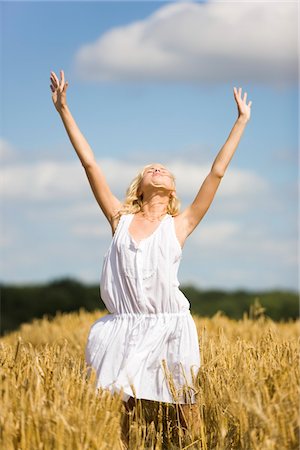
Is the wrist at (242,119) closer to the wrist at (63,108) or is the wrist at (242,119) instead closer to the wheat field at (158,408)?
the wrist at (63,108)

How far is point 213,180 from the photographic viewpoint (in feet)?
12.4

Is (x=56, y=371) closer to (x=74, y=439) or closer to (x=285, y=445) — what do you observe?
(x=74, y=439)

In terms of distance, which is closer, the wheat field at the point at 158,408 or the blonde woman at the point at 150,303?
the wheat field at the point at 158,408

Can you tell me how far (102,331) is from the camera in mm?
3797

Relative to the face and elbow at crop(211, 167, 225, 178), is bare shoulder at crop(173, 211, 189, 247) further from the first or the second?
elbow at crop(211, 167, 225, 178)

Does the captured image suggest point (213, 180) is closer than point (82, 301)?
Yes

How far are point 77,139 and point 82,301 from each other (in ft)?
26.1

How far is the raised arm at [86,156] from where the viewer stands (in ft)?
12.8

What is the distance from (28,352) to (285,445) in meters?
1.44

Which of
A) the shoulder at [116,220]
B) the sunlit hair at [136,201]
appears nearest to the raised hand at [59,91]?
the sunlit hair at [136,201]

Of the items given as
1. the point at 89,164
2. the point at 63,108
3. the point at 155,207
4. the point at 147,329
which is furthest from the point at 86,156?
the point at 147,329

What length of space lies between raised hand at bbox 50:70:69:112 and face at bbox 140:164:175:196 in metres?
0.56

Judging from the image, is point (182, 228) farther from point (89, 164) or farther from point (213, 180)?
point (89, 164)

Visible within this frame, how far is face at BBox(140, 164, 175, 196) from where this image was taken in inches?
153
